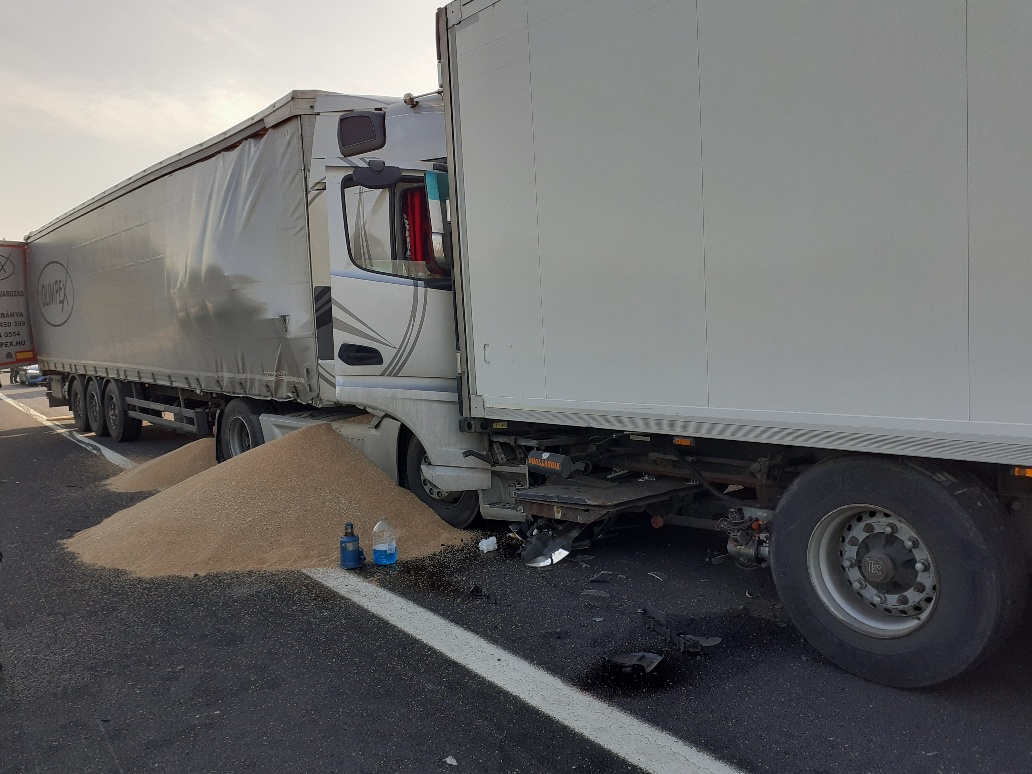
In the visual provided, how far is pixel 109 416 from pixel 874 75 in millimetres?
13675

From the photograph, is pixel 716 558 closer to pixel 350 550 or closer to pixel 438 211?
pixel 350 550

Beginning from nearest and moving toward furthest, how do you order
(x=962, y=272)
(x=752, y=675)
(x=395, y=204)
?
(x=962, y=272) → (x=752, y=675) → (x=395, y=204)

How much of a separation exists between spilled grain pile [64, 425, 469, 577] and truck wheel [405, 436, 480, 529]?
4.6 inches

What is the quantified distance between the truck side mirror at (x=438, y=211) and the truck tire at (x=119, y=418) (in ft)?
29.8

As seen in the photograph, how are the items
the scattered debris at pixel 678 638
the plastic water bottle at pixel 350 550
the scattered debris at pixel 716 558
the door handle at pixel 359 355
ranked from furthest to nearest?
the door handle at pixel 359 355 → the plastic water bottle at pixel 350 550 → the scattered debris at pixel 716 558 → the scattered debris at pixel 678 638

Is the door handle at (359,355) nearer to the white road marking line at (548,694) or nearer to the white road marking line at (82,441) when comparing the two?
the white road marking line at (548,694)

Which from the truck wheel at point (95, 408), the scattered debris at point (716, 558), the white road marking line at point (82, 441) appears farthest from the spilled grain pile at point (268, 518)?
the truck wheel at point (95, 408)

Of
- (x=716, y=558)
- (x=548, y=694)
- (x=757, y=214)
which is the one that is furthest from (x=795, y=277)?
(x=716, y=558)

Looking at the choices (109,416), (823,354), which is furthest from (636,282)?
(109,416)

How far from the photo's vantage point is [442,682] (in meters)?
3.89

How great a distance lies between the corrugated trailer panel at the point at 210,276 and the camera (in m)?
7.80

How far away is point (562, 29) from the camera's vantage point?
4633 mm

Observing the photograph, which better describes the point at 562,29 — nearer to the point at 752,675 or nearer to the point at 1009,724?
the point at 752,675

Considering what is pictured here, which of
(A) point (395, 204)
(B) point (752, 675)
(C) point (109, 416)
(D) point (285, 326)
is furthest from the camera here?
(C) point (109, 416)
